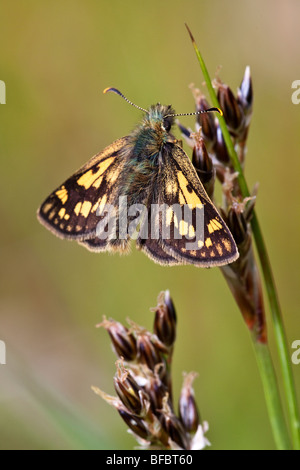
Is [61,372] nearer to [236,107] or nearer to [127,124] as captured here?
[127,124]

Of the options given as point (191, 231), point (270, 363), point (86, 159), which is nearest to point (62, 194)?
point (191, 231)

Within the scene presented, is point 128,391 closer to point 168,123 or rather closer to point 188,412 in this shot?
point 188,412

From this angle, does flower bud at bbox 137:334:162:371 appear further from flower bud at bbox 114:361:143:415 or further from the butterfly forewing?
the butterfly forewing

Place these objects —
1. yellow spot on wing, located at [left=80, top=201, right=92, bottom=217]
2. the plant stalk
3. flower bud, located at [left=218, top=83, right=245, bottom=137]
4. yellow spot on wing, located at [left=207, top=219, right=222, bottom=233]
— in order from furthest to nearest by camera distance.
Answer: yellow spot on wing, located at [left=80, top=201, right=92, bottom=217] → flower bud, located at [left=218, top=83, right=245, bottom=137] → yellow spot on wing, located at [left=207, top=219, right=222, bottom=233] → the plant stalk

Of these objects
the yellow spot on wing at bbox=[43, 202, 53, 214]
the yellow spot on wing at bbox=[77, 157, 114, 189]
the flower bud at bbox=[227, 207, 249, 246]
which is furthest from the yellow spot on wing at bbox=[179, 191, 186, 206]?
the yellow spot on wing at bbox=[43, 202, 53, 214]

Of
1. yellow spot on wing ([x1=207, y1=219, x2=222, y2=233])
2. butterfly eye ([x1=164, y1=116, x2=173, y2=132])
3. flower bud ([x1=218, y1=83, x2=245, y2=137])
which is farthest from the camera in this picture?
butterfly eye ([x1=164, y1=116, x2=173, y2=132])

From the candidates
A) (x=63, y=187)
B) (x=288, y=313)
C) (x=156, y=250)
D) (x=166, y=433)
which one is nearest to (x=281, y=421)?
(x=166, y=433)
